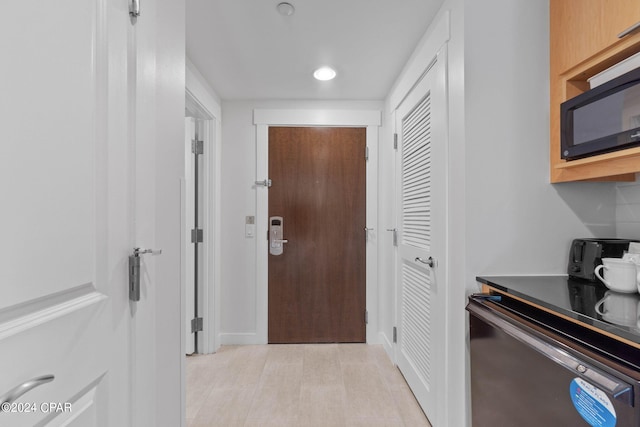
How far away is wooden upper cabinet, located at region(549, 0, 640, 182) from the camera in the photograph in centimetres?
107

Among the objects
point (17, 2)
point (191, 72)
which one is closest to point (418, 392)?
point (17, 2)

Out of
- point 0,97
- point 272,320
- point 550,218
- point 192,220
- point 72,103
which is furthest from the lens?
A: point 272,320

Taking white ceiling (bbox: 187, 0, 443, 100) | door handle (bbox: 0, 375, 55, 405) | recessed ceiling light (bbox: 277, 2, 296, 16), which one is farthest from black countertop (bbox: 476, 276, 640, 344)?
recessed ceiling light (bbox: 277, 2, 296, 16)

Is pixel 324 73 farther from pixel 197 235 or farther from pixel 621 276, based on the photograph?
pixel 621 276

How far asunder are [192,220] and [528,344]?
8.03 ft

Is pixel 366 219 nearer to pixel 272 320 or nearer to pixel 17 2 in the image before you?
pixel 272 320

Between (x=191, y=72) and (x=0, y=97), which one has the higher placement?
(x=191, y=72)

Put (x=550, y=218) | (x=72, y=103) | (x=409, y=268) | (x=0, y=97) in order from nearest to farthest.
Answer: (x=0, y=97) → (x=72, y=103) → (x=550, y=218) → (x=409, y=268)

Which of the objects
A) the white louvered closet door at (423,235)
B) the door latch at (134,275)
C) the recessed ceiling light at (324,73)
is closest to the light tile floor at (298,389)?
the white louvered closet door at (423,235)

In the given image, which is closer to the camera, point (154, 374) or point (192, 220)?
point (154, 374)

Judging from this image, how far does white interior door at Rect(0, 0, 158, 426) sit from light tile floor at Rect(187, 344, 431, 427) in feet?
3.77

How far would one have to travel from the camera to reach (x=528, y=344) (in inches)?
39.2

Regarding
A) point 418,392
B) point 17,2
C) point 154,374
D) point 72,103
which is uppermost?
point 17,2

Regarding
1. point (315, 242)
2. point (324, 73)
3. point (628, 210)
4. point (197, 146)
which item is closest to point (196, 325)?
point (315, 242)
